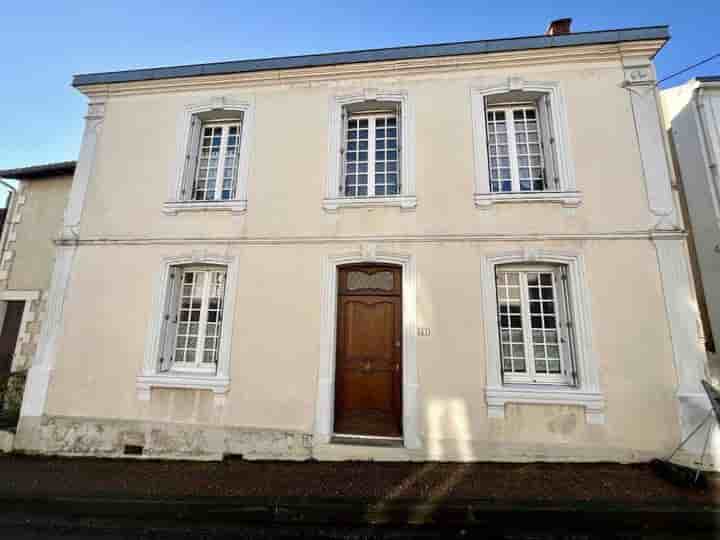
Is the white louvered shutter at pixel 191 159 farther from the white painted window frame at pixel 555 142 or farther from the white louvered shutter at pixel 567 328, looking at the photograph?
the white louvered shutter at pixel 567 328

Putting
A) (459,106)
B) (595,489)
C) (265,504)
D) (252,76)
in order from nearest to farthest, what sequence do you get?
(265,504), (595,489), (459,106), (252,76)

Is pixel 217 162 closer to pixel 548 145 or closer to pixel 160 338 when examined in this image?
pixel 160 338

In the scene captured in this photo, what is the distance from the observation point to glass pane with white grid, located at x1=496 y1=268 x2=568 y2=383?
14.8 feet

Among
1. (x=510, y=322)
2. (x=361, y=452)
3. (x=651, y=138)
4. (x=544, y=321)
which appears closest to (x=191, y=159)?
(x=361, y=452)

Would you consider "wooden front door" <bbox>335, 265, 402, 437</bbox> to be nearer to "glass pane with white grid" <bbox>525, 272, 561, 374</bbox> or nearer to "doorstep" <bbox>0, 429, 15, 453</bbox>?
"glass pane with white grid" <bbox>525, 272, 561, 374</bbox>

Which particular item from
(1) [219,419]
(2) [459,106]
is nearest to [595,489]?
(1) [219,419]

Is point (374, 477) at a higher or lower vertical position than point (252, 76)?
lower

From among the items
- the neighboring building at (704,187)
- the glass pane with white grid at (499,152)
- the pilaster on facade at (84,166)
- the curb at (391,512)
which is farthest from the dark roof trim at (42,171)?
the neighboring building at (704,187)

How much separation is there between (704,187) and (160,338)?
9.66 m

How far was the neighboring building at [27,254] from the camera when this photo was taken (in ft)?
22.0

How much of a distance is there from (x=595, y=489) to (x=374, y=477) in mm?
2349

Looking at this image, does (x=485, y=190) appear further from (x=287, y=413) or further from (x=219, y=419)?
(x=219, y=419)

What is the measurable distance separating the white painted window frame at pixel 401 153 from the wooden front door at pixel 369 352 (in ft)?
3.31

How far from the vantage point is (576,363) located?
4.39 meters
